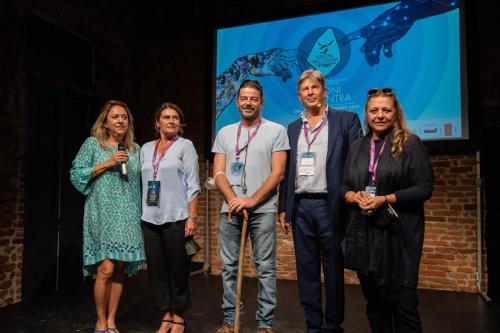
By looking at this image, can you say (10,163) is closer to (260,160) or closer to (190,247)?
(190,247)

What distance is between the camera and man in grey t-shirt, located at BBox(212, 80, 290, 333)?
2406 millimetres

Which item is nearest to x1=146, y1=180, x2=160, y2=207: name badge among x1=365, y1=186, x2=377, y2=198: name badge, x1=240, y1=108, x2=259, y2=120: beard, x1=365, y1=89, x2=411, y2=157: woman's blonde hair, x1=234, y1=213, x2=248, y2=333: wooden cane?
x1=234, y1=213, x2=248, y2=333: wooden cane

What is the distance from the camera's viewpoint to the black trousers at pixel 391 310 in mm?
1879

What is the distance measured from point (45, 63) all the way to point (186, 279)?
261cm

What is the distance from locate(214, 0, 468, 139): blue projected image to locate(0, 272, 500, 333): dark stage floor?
1489mm

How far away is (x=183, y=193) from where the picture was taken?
2492 mm

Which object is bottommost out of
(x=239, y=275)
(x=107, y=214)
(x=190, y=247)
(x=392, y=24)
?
(x=239, y=275)

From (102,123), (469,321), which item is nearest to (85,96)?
(102,123)

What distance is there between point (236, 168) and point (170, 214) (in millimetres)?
475

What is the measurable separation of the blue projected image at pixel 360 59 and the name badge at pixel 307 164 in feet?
6.21

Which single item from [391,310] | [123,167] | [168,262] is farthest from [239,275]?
[123,167]

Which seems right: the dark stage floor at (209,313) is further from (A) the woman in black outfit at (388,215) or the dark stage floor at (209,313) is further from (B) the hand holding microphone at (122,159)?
(B) the hand holding microphone at (122,159)

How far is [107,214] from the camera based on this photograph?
8.16 feet

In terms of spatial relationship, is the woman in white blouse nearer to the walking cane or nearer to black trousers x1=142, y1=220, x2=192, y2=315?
black trousers x1=142, y1=220, x2=192, y2=315
